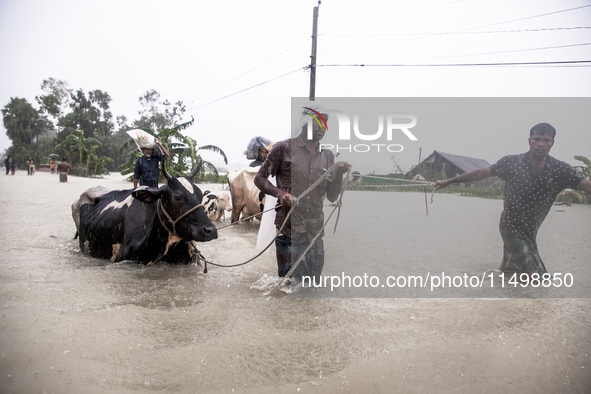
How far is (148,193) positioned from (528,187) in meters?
3.83

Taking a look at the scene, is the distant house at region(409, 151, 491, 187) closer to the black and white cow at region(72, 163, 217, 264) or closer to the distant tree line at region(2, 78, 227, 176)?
the black and white cow at region(72, 163, 217, 264)

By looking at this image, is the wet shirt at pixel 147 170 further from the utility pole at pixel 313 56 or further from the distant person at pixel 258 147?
the utility pole at pixel 313 56

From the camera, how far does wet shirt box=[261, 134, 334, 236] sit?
11.2 feet

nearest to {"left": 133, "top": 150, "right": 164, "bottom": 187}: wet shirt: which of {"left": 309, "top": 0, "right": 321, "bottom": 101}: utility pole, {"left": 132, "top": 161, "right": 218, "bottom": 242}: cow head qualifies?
{"left": 132, "top": 161, "right": 218, "bottom": 242}: cow head

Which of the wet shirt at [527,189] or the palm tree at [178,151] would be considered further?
the palm tree at [178,151]

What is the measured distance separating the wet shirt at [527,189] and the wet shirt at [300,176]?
1.81 m

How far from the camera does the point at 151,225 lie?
4.10 metres

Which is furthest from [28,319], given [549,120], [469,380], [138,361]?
[549,120]

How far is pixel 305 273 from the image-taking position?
360cm

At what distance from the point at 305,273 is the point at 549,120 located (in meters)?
2.68

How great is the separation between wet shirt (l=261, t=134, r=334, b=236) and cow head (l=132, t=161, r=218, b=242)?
83 centimetres

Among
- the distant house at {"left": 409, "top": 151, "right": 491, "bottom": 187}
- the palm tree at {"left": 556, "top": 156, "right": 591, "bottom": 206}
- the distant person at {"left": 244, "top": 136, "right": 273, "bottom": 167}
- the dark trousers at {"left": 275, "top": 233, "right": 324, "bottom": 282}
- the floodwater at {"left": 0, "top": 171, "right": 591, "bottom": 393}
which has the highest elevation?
the distant person at {"left": 244, "top": 136, "right": 273, "bottom": 167}

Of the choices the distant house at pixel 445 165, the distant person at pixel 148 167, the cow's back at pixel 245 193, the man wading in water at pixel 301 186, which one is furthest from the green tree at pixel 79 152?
the distant house at pixel 445 165

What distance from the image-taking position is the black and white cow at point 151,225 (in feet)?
12.5
